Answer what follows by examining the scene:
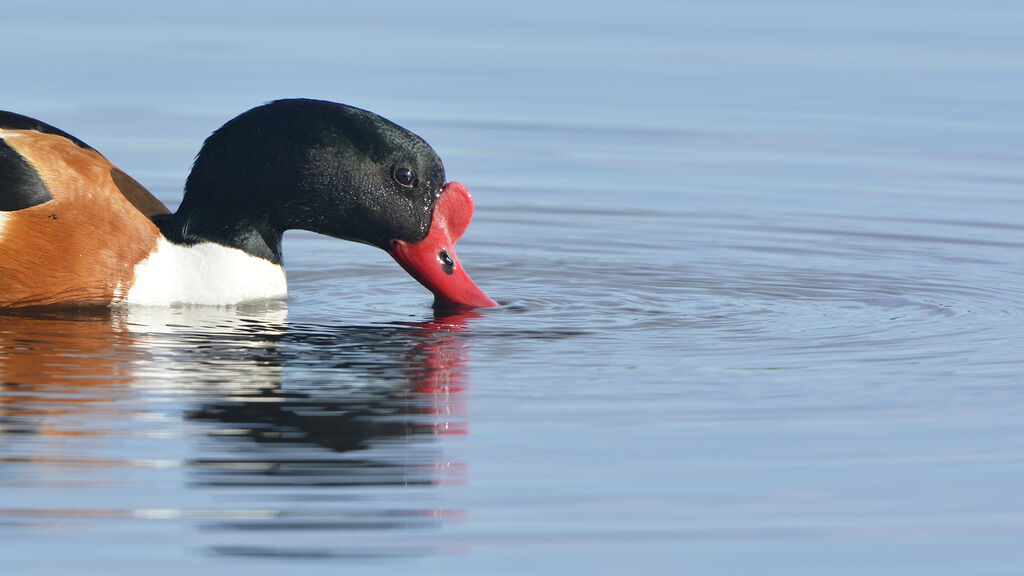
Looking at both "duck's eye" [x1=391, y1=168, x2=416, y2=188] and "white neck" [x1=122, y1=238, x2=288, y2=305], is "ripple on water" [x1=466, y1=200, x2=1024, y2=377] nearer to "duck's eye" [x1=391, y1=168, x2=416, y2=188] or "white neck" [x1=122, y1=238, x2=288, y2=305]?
"duck's eye" [x1=391, y1=168, x2=416, y2=188]

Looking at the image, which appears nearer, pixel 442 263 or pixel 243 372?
pixel 243 372

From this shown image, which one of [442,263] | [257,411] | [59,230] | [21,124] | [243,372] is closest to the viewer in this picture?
[257,411]

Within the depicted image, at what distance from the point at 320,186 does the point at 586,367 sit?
180 centimetres

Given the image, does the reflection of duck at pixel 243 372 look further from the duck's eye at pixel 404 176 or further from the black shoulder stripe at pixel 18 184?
the duck's eye at pixel 404 176

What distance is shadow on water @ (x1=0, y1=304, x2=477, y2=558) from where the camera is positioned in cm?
584

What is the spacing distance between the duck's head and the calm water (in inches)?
13.3

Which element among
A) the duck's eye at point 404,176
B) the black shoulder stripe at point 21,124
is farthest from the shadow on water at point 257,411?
the black shoulder stripe at point 21,124

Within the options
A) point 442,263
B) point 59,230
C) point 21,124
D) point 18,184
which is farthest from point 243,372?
point 21,124

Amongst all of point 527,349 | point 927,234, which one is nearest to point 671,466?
point 527,349

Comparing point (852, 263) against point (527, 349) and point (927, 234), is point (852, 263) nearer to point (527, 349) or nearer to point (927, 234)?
point (927, 234)

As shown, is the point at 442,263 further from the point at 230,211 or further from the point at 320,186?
the point at 230,211

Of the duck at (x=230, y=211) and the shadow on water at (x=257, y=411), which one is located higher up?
the duck at (x=230, y=211)

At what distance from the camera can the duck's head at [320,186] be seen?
349 inches

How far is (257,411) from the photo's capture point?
6953 mm
